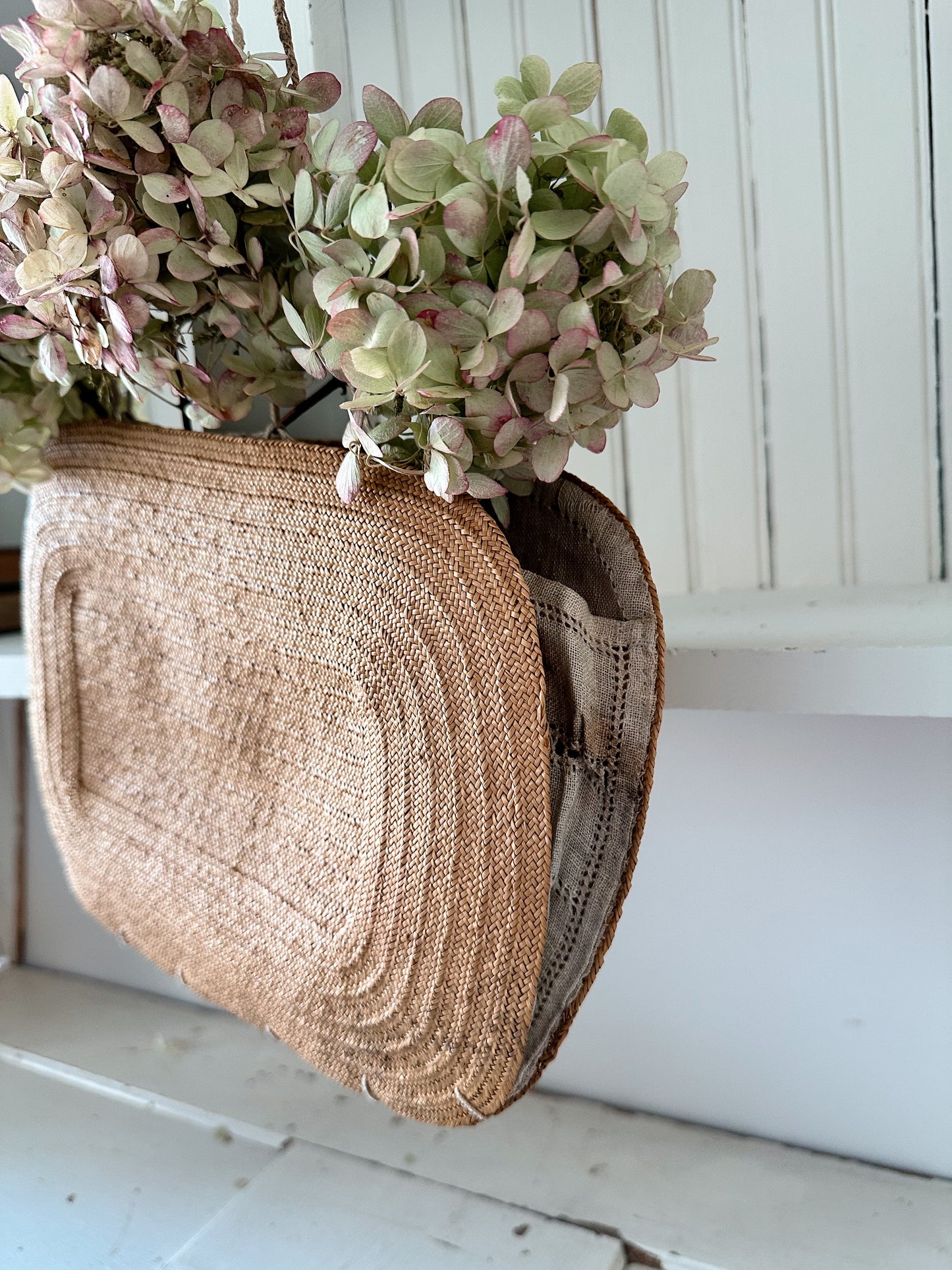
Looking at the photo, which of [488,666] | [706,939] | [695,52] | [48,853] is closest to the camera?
[488,666]

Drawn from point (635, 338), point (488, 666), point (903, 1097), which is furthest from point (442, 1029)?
point (903, 1097)

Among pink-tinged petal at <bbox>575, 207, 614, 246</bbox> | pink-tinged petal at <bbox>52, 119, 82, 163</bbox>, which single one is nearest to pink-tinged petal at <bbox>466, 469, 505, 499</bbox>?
pink-tinged petal at <bbox>575, 207, 614, 246</bbox>

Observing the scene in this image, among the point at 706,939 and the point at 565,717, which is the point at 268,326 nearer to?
the point at 565,717

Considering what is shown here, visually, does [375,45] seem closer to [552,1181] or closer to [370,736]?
[370,736]

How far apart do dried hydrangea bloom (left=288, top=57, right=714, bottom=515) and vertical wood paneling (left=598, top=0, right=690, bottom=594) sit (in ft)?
1.06

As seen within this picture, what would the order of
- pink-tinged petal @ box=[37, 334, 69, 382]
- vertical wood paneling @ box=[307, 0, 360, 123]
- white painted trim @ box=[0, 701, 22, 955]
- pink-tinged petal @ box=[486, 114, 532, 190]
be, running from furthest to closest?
white painted trim @ box=[0, 701, 22, 955] < vertical wood paneling @ box=[307, 0, 360, 123] < pink-tinged petal @ box=[37, 334, 69, 382] < pink-tinged petal @ box=[486, 114, 532, 190]

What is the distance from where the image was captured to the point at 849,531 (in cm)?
69

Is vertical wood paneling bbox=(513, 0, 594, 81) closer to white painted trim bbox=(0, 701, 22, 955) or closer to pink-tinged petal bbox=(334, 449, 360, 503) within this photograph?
pink-tinged petal bbox=(334, 449, 360, 503)

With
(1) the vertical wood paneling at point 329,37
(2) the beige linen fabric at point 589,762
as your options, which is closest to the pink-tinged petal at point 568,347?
(2) the beige linen fabric at point 589,762

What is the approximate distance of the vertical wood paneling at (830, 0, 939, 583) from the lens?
Answer: 0.62 meters

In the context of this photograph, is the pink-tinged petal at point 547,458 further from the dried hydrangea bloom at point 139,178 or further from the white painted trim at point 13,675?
the white painted trim at point 13,675

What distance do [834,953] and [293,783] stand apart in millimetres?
452

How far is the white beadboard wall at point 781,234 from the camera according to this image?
0.62 metres

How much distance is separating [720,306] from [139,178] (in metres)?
0.43
